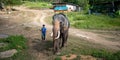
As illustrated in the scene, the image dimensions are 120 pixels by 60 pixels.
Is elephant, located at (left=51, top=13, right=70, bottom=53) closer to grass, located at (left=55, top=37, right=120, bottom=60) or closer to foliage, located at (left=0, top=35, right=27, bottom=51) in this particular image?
grass, located at (left=55, top=37, right=120, bottom=60)

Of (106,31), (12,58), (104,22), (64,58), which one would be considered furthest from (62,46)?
(104,22)

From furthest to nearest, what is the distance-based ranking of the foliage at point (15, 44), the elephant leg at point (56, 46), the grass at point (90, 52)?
1. the foliage at point (15, 44)
2. the elephant leg at point (56, 46)
3. the grass at point (90, 52)

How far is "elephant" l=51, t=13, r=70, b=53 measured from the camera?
49.9ft

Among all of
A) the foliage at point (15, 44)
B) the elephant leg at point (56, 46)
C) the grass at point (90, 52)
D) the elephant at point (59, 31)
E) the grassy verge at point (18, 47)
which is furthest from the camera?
the foliage at point (15, 44)

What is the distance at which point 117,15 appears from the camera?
37062mm

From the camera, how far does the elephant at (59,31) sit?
1520 cm

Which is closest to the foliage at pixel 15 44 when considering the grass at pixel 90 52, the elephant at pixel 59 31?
the elephant at pixel 59 31

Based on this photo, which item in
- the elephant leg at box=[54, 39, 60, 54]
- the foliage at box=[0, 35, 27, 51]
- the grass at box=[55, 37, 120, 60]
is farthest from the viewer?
the foliage at box=[0, 35, 27, 51]

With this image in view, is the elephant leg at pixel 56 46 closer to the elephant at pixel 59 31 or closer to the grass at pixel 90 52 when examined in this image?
the elephant at pixel 59 31

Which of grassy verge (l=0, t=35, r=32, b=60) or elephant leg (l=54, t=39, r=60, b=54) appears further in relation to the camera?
grassy verge (l=0, t=35, r=32, b=60)

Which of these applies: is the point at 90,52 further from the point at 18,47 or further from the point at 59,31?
the point at 18,47

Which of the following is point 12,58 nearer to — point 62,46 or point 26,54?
point 26,54

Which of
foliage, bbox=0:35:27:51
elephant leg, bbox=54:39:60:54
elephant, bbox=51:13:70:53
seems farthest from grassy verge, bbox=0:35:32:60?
elephant, bbox=51:13:70:53

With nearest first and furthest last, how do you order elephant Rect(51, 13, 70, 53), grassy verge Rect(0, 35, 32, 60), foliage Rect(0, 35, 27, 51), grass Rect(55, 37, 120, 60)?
grass Rect(55, 37, 120, 60) < elephant Rect(51, 13, 70, 53) < grassy verge Rect(0, 35, 32, 60) < foliage Rect(0, 35, 27, 51)
